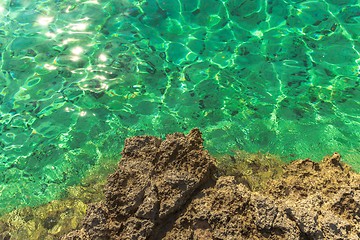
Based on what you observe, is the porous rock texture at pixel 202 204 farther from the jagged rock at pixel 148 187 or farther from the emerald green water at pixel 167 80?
the emerald green water at pixel 167 80

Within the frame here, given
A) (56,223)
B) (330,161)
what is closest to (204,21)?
(330,161)

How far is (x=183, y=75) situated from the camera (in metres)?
6.14

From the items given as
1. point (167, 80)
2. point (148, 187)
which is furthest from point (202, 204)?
point (167, 80)

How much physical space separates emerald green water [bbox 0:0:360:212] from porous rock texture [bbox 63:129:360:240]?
159 cm

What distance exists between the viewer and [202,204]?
3.33 m

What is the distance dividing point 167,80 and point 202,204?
3.16m

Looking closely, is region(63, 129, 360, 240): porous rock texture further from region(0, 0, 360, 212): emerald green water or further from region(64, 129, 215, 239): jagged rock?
region(0, 0, 360, 212): emerald green water

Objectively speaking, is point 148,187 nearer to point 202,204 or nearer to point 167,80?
point 202,204

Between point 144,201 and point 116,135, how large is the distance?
2.40 meters

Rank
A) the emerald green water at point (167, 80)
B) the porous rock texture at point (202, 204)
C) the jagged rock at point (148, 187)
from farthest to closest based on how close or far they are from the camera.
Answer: the emerald green water at point (167, 80)
the jagged rock at point (148, 187)
the porous rock texture at point (202, 204)

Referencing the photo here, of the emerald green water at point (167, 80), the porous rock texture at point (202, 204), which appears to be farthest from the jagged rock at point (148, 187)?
the emerald green water at point (167, 80)

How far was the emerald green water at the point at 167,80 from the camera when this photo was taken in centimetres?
533

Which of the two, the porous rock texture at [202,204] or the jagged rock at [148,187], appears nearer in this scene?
the porous rock texture at [202,204]

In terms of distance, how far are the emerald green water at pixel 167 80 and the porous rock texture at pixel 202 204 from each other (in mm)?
1590
